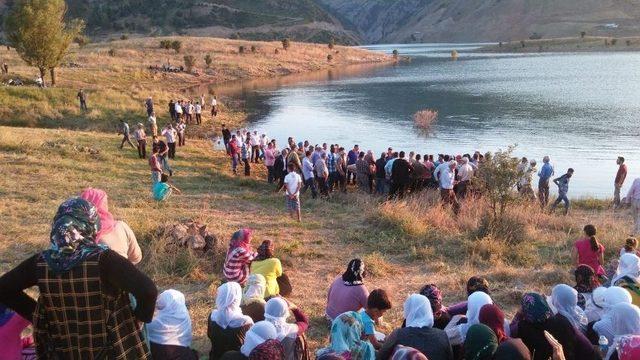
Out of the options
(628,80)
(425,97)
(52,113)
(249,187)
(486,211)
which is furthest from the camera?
(628,80)

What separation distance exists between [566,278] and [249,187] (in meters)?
10.6

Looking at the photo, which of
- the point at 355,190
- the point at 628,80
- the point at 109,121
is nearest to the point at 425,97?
the point at 628,80

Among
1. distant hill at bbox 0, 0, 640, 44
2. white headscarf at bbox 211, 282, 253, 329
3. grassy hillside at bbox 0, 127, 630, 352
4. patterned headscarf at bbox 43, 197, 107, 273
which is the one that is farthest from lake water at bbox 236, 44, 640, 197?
distant hill at bbox 0, 0, 640, 44

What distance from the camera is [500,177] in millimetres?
12977

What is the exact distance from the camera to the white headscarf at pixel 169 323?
5.16 m

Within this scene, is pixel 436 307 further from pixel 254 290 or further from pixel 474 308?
pixel 254 290

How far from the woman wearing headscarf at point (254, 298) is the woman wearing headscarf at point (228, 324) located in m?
0.63

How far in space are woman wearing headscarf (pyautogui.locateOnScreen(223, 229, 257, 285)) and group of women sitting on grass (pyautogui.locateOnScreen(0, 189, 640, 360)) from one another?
0.02 metres

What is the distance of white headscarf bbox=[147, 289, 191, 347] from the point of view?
5.16m

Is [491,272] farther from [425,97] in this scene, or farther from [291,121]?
[425,97]

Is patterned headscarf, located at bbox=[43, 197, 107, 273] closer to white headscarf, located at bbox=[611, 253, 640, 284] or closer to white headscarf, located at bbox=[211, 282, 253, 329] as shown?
white headscarf, located at bbox=[211, 282, 253, 329]

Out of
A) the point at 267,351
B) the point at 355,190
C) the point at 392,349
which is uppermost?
the point at 267,351

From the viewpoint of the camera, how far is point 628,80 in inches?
2088

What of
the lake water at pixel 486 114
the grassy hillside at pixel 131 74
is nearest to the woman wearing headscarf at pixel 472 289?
the lake water at pixel 486 114
